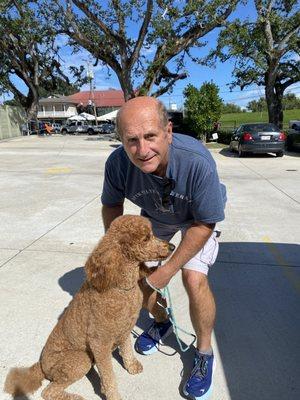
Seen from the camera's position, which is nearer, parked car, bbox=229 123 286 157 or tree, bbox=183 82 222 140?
parked car, bbox=229 123 286 157

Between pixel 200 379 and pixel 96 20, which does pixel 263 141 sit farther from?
pixel 200 379

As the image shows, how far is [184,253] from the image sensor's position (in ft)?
7.99

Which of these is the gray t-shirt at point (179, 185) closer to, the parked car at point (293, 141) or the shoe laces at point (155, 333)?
the shoe laces at point (155, 333)

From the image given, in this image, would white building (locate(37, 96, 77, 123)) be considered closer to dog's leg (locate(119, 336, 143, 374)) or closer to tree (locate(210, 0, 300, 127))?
tree (locate(210, 0, 300, 127))

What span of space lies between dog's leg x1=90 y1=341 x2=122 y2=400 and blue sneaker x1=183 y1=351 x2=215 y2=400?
471mm

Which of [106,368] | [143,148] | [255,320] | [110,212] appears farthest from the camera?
[255,320]

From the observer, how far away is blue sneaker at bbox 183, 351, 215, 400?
2.54m

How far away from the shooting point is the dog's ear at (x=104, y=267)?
2.10m

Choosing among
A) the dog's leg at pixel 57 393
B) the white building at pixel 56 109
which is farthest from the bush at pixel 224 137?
the white building at pixel 56 109

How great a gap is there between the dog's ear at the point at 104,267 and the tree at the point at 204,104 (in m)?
22.1

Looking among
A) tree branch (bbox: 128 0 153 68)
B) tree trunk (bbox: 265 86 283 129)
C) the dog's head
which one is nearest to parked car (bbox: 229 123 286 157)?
tree branch (bbox: 128 0 153 68)

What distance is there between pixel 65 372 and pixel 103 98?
82.6 m

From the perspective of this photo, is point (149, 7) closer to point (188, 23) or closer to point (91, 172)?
point (188, 23)

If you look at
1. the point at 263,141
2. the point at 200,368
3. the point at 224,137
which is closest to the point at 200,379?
the point at 200,368
